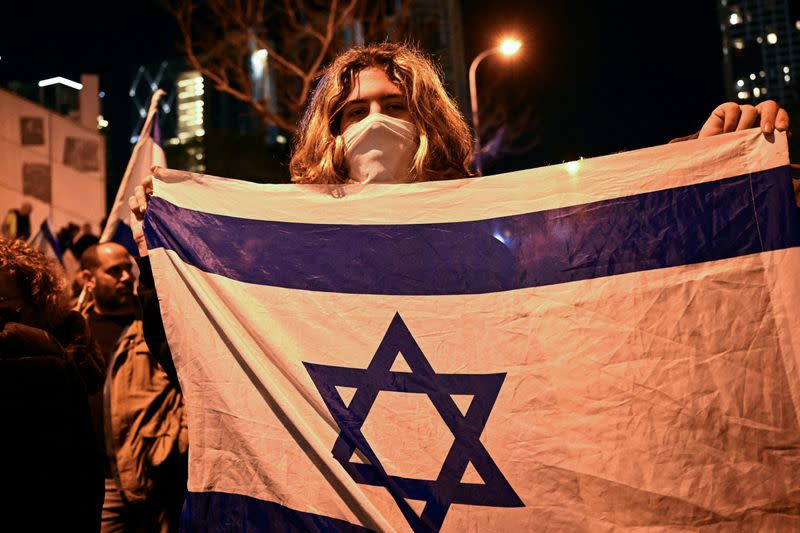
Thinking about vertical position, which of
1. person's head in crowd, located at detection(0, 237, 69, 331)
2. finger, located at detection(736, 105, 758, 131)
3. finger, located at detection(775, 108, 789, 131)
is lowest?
person's head in crowd, located at detection(0, 237, 69, 331)

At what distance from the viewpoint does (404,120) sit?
2.71m

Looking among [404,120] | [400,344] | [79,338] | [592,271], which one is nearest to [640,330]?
[592,271]

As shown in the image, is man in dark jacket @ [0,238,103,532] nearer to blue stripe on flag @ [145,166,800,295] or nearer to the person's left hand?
blue stripe on flag @ [145,166,800,295]

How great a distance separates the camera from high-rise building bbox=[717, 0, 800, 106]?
23531 mm

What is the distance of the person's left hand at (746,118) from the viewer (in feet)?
6.97

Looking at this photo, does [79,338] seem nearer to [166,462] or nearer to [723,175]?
[166,462]

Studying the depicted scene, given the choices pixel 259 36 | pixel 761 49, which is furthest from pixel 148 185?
pixel 761 49

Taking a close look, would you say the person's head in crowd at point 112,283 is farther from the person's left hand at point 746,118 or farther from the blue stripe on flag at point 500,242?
the person's left hand at point 746,118

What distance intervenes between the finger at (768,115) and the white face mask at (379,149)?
1103mm

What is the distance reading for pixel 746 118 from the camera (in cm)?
220

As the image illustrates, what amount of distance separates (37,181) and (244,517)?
17231 millimetres

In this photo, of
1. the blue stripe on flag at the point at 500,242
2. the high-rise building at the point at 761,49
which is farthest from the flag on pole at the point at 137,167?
the high-rise building at the point at 761,49

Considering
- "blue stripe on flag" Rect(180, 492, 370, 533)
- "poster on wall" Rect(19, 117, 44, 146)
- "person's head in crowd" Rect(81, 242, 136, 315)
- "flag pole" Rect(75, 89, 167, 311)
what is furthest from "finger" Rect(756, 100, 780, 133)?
"poster on wall" Rect(19, 117, 44, 146)

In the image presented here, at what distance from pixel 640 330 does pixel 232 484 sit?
48.8 inches
